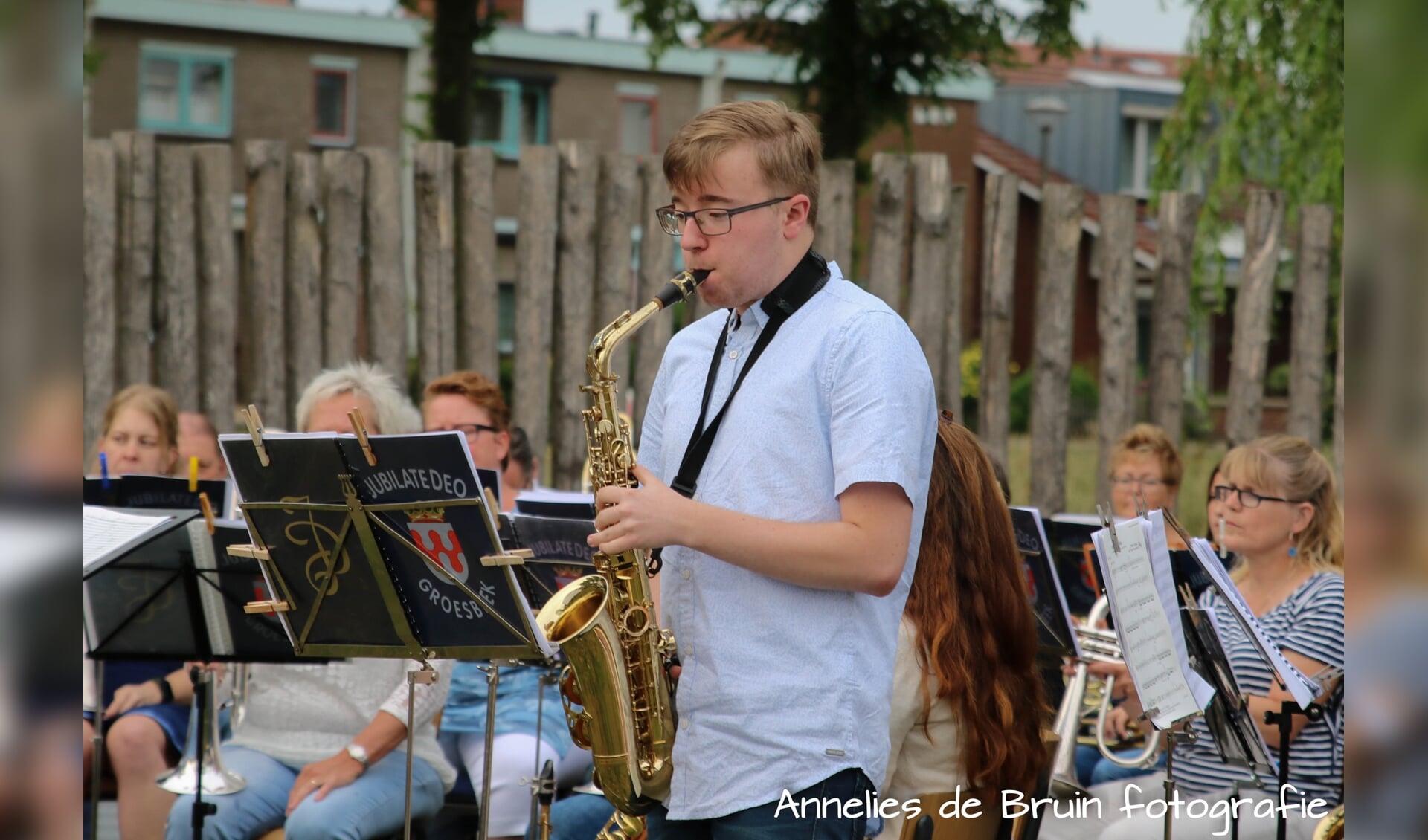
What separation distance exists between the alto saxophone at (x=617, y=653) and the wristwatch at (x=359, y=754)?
157 cm

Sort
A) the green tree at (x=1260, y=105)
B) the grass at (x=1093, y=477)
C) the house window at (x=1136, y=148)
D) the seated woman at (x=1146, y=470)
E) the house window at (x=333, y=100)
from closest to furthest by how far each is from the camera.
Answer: the seated woman at (x=1146, y=470) → the green tree at (x=1260, y=105) → the grass at (x=1093, y=477) → the house window at (x=333, y=100) → the house window at (x=1136, y=148)

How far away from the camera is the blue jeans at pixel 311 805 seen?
4.30 meters

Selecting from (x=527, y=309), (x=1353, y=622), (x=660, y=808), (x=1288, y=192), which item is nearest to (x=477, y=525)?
(x=660, y=808)

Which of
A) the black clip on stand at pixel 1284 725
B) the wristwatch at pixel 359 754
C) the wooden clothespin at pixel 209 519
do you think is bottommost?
the wristwatch at pixel 359 754

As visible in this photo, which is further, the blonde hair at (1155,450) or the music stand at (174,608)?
the blonde hair at (1155,450)

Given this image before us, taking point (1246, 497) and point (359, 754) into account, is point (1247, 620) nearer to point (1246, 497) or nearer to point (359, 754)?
point (1246, 497)

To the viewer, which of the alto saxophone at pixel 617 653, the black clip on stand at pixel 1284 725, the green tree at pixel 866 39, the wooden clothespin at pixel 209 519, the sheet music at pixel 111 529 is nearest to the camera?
the alto saxophone at pixel 617 653

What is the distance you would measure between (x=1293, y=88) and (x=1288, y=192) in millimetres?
802

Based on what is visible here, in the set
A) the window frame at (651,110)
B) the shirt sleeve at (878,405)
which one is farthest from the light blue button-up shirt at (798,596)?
the window frame at (651,110)

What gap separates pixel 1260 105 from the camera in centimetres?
1110

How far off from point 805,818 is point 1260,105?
10119 millimetres

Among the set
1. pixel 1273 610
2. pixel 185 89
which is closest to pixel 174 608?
pixel 1273 610

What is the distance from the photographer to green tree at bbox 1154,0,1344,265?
10055 mm

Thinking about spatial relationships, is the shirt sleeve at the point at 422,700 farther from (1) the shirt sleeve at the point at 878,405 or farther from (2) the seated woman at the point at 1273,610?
(1) the shirt sleeve at the point at 878,405
